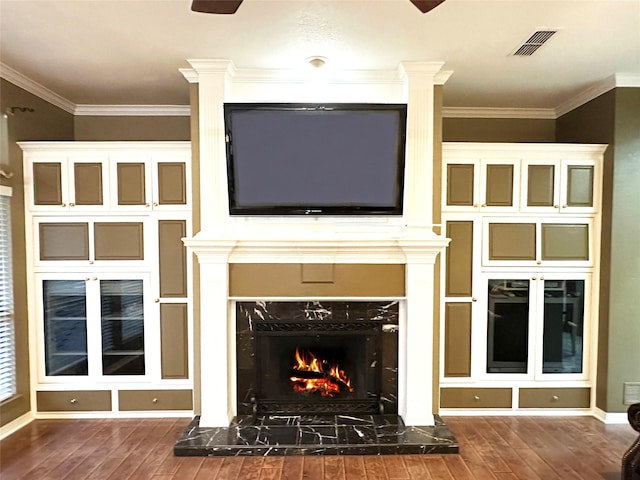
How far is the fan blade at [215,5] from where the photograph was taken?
1620 mm

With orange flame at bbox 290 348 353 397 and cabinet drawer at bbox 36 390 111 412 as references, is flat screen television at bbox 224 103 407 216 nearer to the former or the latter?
orange flame at bbox 290 348 353 397

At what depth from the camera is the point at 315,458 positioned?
275 centimetres

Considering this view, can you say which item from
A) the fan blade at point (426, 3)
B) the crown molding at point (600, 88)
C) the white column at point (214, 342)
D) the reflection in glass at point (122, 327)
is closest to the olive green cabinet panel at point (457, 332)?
the white column at point (214, 342)

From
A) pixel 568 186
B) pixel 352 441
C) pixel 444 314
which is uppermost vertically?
pixel 568 186

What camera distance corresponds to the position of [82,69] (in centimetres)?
304

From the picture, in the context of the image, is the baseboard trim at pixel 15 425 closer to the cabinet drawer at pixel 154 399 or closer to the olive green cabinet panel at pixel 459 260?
the cabinet drawer at pixel 154 399

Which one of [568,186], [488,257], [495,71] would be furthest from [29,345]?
[568,186]

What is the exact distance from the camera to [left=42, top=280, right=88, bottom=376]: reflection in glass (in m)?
3.34

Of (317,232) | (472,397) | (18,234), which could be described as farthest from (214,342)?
(472,397)

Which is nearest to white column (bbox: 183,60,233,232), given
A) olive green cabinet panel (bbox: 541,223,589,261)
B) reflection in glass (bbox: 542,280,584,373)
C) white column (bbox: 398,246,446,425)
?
white column (bbox: 398,246,446,425)

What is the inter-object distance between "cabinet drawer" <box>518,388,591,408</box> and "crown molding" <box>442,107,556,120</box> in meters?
2.50

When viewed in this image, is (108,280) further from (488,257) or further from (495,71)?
(495,71)

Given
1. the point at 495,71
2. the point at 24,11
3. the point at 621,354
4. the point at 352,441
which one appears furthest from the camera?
the point at 621,354

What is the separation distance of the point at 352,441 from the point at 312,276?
1.18m
